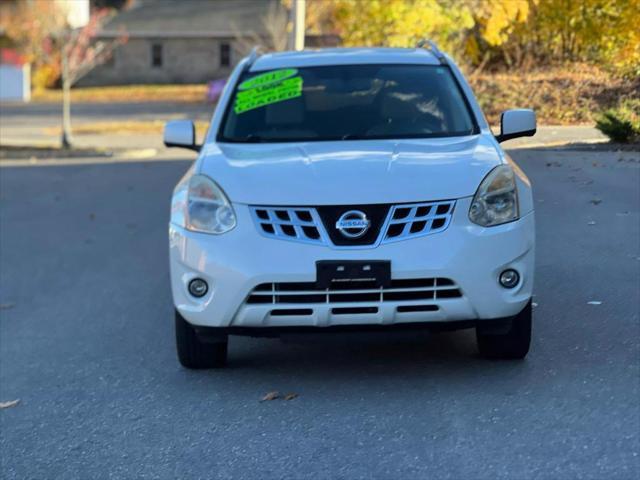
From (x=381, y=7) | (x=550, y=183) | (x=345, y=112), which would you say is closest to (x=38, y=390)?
(x=345, y=112)

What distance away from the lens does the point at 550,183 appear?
11148 millimetres

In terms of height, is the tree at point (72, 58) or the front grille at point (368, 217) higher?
the front grille at point (368, 217)

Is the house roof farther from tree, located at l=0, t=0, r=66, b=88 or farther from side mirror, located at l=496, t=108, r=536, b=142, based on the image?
side mirror, located at l=496, t=108, r=536, b=142

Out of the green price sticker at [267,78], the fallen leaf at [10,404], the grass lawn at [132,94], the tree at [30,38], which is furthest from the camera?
the tree at [30,38]

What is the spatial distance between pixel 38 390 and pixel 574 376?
294 cm

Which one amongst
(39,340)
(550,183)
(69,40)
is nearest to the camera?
(39,340)

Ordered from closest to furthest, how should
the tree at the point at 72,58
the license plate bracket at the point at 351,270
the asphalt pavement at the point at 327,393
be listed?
the asphalt pavement at the point at 327,393 → the license plate bracket at the point at 351,270 → the tree at the point at 72,58

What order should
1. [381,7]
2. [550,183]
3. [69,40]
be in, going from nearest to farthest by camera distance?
[550,183]
[381,7]
[69,40]

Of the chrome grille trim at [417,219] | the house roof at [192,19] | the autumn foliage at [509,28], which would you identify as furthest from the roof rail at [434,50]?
the house roof at [192,19]

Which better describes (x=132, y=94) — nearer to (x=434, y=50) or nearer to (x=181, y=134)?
(x=434, y=50)

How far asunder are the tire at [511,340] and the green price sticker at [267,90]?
2.06 m

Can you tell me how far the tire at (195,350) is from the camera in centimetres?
588

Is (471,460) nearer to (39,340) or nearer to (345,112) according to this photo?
(345,112)

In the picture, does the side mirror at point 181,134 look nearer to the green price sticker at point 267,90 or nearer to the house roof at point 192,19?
the green price sticker at point 267,90
